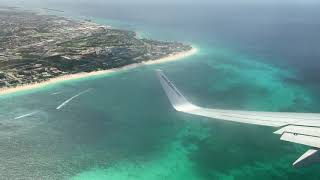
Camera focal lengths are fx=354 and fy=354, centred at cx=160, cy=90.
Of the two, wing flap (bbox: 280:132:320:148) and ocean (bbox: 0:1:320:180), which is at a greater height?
wing flap (bbox: 280:132:320:148)

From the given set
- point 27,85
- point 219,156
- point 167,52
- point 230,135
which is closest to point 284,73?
point 167,52

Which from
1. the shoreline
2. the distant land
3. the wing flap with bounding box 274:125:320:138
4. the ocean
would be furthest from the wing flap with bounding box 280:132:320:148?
the distant land

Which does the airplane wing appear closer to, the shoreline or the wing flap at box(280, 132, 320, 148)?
the wing flap at box(280, 132, 320, 148)

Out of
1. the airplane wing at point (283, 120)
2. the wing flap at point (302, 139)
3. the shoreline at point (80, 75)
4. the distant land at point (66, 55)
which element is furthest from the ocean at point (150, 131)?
the wing flap at point (302, 139)

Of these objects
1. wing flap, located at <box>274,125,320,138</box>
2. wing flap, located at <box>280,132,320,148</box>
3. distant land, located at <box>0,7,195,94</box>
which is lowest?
distant land, located at <box>0,7,195,94</box>

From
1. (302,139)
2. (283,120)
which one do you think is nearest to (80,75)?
(283,120)

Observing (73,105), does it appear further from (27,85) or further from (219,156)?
(219,156)

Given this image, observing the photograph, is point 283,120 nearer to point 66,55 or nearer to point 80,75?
point 80,75
